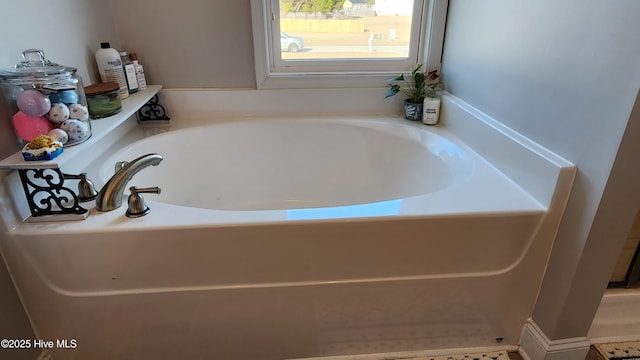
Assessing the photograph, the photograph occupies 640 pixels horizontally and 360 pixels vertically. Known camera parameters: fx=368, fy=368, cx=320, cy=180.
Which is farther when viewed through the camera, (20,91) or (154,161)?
(154,161)

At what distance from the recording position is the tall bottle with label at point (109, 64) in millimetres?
1429

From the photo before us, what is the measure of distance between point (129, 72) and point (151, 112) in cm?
27

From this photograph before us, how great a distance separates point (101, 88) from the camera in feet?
4.30

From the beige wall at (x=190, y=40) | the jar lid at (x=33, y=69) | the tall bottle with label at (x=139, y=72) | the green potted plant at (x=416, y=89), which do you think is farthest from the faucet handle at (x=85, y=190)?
the green potted plant at (x=416, y=89)

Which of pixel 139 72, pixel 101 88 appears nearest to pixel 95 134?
pixel 101 88

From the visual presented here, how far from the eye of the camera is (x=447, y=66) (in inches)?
68.9

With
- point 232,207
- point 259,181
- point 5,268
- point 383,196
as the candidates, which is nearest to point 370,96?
point 383,196

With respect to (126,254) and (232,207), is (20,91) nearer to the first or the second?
(126,254)

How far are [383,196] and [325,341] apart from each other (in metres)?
0.77

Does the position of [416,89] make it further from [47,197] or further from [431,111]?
[47,197]

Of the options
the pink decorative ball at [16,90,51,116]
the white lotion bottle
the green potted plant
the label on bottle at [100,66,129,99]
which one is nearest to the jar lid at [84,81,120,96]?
the label on bottle at [100,66,129,99]

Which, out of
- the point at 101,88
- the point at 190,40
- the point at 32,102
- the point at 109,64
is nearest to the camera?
the point at 32,102

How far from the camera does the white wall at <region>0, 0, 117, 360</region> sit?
99 centimetres

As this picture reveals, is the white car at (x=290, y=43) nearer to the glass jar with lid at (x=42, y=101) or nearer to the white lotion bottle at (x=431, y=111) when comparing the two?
the white lotion bottle at (x=431, y=111)
